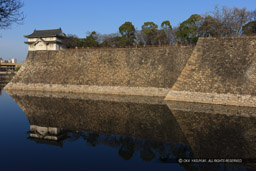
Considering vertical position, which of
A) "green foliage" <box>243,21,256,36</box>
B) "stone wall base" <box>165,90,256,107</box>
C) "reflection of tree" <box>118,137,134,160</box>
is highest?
"green foliage" <box>243,21,256,36</box>

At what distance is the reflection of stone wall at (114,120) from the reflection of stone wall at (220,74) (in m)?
4.94

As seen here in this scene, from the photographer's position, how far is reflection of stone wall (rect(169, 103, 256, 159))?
295 inches

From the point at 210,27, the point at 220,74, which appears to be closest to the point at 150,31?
the point at 210,27

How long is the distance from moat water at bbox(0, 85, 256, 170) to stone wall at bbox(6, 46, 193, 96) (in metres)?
8.78

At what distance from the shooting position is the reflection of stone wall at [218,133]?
748 centimetres

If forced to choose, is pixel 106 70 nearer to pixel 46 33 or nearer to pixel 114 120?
pixel 114 120

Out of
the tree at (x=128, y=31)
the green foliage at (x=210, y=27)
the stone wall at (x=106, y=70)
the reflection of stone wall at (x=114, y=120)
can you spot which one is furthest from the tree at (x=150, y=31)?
the reflection of stone wall at (x=114, y=120)

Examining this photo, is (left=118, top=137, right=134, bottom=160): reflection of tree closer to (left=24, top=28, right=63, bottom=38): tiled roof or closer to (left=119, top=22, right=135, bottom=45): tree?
(left=24, top=28, right=63, bottom=38): tiled roof

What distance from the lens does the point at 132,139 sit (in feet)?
29.5

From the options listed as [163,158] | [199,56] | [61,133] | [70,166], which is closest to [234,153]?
[163,158]

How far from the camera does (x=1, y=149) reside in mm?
7855

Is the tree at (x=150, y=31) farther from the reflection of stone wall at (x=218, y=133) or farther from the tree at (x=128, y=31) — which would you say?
the reflection of stone wall at (x=218, y=133)

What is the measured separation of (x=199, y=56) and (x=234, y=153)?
1351 cm

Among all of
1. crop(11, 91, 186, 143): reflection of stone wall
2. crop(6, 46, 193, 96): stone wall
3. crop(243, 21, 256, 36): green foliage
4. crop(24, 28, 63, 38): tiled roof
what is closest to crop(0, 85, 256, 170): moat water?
crop(11, 91, 186, 143): reflection of stone wall
